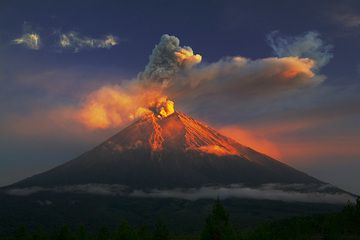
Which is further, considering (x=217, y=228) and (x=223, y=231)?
(x=223, y=231)

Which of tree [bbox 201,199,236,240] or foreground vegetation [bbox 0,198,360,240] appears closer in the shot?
tree [bbox 201,199,236,240]

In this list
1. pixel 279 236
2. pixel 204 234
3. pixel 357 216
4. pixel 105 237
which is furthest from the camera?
pixel 357 216

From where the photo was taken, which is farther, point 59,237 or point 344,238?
point 344,238

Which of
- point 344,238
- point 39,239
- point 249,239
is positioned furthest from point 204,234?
point 344,238

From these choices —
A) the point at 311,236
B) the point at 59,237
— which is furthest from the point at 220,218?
the point at 311,236

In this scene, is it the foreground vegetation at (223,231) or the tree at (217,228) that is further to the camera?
the foreground vegetation at (223,231)

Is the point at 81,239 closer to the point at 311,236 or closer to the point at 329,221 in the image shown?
the point at 311,236

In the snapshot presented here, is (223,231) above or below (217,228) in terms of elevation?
below

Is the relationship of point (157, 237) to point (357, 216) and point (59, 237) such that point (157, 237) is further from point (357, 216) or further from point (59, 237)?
point (357, 216)

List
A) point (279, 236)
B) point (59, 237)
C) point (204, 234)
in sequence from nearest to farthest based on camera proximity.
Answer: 1. point (204, 234)
2. point (59, 237)
3. point (279, 236)
